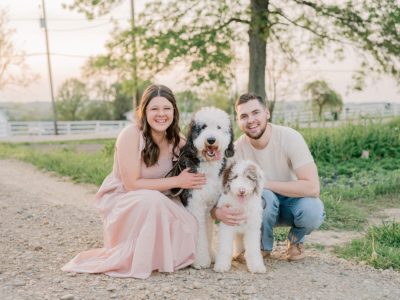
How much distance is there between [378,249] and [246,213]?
4.64 ft

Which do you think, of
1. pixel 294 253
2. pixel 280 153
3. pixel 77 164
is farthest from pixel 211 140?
pixel 77 164

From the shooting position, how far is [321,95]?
70.4ft

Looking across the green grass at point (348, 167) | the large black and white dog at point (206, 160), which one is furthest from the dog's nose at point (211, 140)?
the green grass at point (348, 167)

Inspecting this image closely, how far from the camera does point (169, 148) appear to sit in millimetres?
4504

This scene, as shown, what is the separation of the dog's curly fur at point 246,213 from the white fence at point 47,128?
24861 millimetres

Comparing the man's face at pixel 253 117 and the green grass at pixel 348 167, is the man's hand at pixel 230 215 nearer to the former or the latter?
the man's face at pixel 253 117

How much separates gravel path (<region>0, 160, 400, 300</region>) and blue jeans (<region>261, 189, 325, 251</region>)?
238mm

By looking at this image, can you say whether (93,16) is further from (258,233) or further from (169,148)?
(258,233)

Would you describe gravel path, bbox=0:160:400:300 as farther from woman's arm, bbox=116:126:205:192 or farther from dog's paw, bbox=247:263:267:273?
woman's arm, bbox=116:126:205:192

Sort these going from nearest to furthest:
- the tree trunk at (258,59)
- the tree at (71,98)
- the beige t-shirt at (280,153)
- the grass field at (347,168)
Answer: the beige t-shirt at (280,153)
the grass field at (347,168)
the tree trunk at (258,59)
the tree at (71,98)

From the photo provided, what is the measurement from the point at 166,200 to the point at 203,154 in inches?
19.4

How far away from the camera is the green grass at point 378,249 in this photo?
4.36 meters

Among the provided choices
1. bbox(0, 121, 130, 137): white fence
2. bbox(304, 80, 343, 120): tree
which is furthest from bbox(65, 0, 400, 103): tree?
bbox(0, 121, 130, 137): white fence

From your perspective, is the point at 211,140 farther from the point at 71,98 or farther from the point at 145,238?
the point at 71,98
